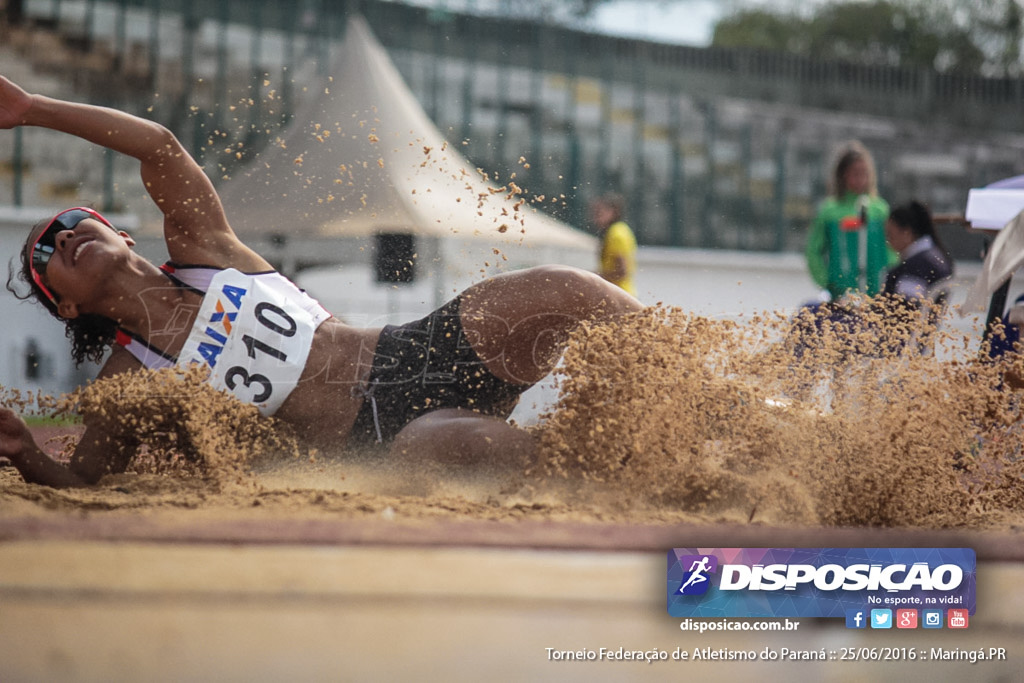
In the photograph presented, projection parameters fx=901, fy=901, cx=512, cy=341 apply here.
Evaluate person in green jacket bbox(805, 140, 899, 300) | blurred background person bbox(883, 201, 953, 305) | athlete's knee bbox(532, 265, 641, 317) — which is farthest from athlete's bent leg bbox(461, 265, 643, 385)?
person in green jacket bbox(805, 140, 899, 300)

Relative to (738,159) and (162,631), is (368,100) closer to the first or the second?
(738,159)

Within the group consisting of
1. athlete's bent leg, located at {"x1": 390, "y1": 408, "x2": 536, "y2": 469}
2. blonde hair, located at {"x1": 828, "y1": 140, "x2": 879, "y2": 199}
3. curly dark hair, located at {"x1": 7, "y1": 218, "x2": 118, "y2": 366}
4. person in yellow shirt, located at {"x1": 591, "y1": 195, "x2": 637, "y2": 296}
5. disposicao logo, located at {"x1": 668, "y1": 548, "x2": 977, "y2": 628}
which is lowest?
athlete's bent leg, located at {"x1": 390, "y1": 408, "x2": 536, "y2": 469}

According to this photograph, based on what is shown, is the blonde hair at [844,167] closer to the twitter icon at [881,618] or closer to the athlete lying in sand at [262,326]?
the athlete lying in sand at [262,326]

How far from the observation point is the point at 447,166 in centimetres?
285

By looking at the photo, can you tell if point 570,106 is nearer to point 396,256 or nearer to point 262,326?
point 396,256

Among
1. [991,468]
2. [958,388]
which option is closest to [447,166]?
[958,388]

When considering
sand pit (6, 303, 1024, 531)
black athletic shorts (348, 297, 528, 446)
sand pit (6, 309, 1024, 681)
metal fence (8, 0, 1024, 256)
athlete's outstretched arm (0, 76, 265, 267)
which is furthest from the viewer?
metal fence (8, 0, 1024, 256)

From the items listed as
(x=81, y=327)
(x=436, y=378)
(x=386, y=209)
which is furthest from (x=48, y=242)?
(x=436, y=378)

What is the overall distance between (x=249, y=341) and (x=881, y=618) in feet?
5.29

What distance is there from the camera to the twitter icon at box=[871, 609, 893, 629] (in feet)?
4.97

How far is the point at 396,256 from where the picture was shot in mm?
2715

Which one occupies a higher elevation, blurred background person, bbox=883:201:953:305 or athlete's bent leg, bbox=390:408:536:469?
blurred background person, bbox=883:201:953:305

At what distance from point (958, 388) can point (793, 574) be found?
3.65 ft

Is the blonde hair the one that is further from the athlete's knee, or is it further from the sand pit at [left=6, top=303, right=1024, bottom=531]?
the athlete's knee
